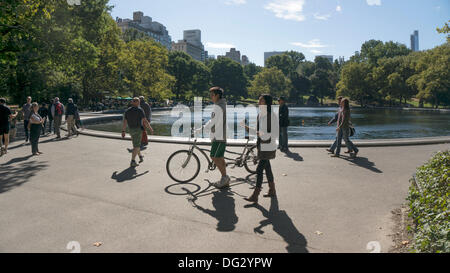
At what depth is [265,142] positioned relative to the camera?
613 centimetres

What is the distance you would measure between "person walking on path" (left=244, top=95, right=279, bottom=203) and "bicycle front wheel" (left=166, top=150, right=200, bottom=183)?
6.02ft

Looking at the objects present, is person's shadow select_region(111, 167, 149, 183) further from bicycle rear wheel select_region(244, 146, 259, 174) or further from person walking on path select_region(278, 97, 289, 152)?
person walking on path select_region(278, 97, 289, 152)

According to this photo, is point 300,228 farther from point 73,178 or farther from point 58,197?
point 73,178

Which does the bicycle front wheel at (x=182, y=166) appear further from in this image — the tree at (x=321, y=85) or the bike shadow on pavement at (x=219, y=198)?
the tree at (x=321, y=85)

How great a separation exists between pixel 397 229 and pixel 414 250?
4.05 ft

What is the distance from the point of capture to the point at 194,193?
6652 millimetres

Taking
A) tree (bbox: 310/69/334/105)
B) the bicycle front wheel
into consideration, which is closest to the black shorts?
the bicycle front wheel

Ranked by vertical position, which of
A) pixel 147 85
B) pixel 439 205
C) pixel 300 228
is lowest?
pixel 300 228

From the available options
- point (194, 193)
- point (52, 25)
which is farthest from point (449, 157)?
point (52, 25)

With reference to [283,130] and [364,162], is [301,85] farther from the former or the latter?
[364,162]

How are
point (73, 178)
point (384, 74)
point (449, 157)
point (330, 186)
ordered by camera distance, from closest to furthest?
point (449, 157)
point (330, 186)
point (73, 178)
point (384, 74)

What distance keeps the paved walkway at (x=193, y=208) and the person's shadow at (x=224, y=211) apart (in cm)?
2

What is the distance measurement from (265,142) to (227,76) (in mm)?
98662

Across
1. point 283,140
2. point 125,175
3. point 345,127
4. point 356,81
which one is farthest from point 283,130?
point 356,81
